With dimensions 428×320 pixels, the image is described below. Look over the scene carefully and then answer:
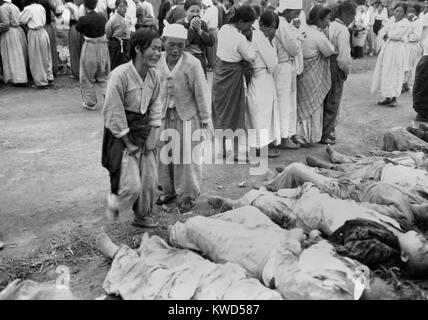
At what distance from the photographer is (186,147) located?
15.5 feet

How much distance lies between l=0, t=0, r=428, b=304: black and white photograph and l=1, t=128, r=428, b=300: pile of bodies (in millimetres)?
12

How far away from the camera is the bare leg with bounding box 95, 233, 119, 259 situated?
3.66 meters

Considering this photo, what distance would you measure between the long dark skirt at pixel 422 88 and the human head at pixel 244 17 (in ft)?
12.3

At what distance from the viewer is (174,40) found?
4.43m

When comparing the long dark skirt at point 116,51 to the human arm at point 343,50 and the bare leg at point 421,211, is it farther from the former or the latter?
the bare leg at point 421,211

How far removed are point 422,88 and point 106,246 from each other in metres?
6.28

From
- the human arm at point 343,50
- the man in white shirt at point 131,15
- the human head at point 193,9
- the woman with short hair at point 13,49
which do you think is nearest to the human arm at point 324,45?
the human arm at point 343,50

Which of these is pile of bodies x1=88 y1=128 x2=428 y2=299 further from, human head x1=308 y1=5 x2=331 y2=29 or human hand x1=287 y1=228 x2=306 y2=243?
human head x1=308 y1=5 x2=331 y2=29

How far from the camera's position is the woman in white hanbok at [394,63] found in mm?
8984

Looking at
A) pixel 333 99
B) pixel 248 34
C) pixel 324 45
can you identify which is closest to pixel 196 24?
pixel 248 34

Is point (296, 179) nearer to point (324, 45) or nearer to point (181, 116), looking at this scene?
point (181, 116)

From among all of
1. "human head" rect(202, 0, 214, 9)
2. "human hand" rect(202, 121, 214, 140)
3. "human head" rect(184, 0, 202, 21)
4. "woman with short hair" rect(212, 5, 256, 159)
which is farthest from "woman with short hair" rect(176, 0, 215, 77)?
"human head" rect(202, 0, 214, 9)

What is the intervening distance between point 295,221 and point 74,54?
23.4 feet

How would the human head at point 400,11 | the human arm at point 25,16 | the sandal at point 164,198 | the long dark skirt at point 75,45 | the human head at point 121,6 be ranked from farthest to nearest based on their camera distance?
the long dark skirt at point 75,45 < the human arm at point 25,16 < the human head at point 400,11 < the human head at point 121,6 < the sandal at point 164,198
